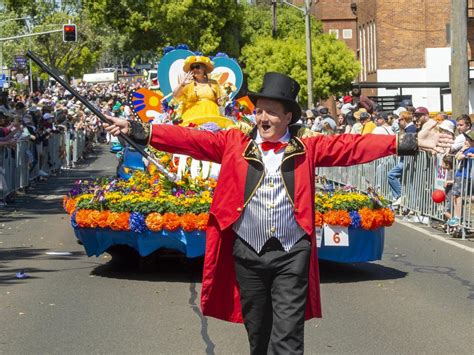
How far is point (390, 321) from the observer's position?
376 inches

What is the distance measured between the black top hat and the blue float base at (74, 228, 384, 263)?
5026 mm

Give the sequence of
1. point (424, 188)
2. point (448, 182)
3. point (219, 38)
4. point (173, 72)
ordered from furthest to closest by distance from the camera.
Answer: point (219, 38)
point (424, 188)
point (448, 182)
point (173, 72)

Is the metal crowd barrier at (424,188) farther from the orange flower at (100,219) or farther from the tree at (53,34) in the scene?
the tree at (53,34)

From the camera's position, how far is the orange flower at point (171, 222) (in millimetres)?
11578

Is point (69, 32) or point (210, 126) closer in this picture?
point (210, 126)

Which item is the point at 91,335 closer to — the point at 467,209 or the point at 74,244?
the point at 74,244

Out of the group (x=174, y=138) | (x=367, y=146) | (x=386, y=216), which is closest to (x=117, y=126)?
(x=174, y=138)

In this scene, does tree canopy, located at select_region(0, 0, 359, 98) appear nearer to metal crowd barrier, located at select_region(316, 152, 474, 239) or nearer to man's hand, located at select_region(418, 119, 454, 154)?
metal crowd barrier, located at select_region(316, 152, 474, 239)

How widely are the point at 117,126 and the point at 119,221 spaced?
206 inches

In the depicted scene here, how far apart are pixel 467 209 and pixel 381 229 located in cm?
430

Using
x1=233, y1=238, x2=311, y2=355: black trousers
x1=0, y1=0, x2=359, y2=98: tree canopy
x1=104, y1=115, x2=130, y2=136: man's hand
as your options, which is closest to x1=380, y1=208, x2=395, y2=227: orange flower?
x1=233, y1=238, x2=311, y2=355: black trousers

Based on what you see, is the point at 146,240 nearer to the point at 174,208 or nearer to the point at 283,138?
the point at 174,208

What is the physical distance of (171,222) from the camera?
11578mm

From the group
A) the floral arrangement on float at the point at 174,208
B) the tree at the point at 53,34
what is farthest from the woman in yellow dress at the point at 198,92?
the tree at the point at 53,34
